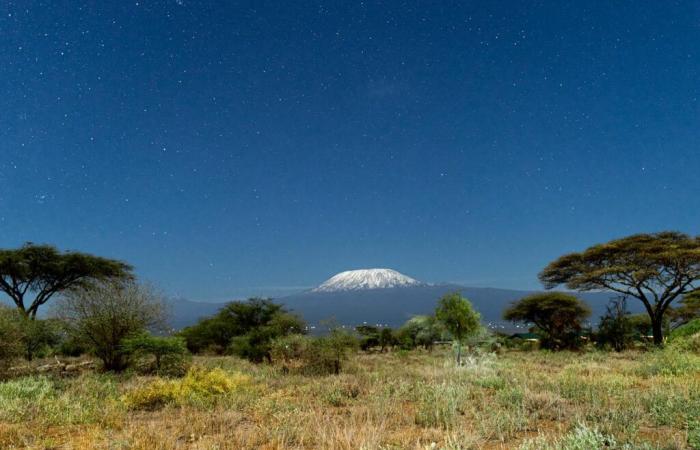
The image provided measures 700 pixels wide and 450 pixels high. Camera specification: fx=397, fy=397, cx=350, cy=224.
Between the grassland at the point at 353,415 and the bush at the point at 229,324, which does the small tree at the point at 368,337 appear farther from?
the grassland at the point at 353,415

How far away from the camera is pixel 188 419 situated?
902 centimetres

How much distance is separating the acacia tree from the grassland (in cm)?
1724

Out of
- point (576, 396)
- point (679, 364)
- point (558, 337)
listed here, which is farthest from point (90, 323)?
point (558, 337)

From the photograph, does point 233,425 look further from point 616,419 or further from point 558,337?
point 558,337

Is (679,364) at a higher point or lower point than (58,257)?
lower

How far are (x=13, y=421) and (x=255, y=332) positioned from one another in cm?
1687

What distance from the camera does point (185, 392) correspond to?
1178cm

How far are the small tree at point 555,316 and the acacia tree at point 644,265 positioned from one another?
2.17 metres

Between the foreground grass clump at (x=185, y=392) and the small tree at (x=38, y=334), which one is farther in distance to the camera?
the small tree at (x=38, y=334)

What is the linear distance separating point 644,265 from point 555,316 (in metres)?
7.53

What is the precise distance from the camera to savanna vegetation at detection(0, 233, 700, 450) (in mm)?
7438

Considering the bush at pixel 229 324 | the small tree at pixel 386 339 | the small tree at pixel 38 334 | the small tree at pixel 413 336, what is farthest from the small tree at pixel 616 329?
the small tree at pixel 38 334

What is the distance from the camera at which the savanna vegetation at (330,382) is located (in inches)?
293

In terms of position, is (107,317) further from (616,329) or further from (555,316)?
(616,329)
